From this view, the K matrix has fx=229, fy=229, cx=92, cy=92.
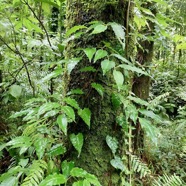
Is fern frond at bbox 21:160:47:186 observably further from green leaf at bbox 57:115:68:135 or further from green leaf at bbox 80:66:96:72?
green leaf at bbox 80:66:96:72

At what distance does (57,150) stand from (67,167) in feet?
0.30

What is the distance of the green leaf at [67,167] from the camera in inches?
37.6

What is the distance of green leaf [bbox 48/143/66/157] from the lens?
1013 mm

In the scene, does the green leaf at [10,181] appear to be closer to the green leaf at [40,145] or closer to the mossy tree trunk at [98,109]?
the green leaf at [40,145]

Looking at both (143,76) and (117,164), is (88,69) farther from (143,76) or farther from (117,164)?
(143,76)

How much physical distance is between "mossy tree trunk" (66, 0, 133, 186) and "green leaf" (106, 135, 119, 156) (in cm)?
2

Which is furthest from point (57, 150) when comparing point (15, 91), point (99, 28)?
point (15, 91)

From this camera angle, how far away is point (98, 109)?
1.09 metres

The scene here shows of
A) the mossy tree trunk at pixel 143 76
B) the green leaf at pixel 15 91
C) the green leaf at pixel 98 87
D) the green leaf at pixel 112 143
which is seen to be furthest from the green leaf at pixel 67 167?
the mossy tree trunk at pixel 143 76

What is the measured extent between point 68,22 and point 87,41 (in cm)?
20

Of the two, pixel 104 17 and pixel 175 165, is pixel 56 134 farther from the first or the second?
pixel 175 165

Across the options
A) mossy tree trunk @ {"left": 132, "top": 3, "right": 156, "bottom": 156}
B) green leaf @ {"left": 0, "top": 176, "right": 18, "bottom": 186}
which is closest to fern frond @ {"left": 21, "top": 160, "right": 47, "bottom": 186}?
green leaf @ {"left": 0, "top": 176, "right": 18, "bottom": 186}

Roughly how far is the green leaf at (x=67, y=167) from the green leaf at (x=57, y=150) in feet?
0.15

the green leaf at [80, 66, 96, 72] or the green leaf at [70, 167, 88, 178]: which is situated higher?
the green leaf at [80, 66, 96, 72]
